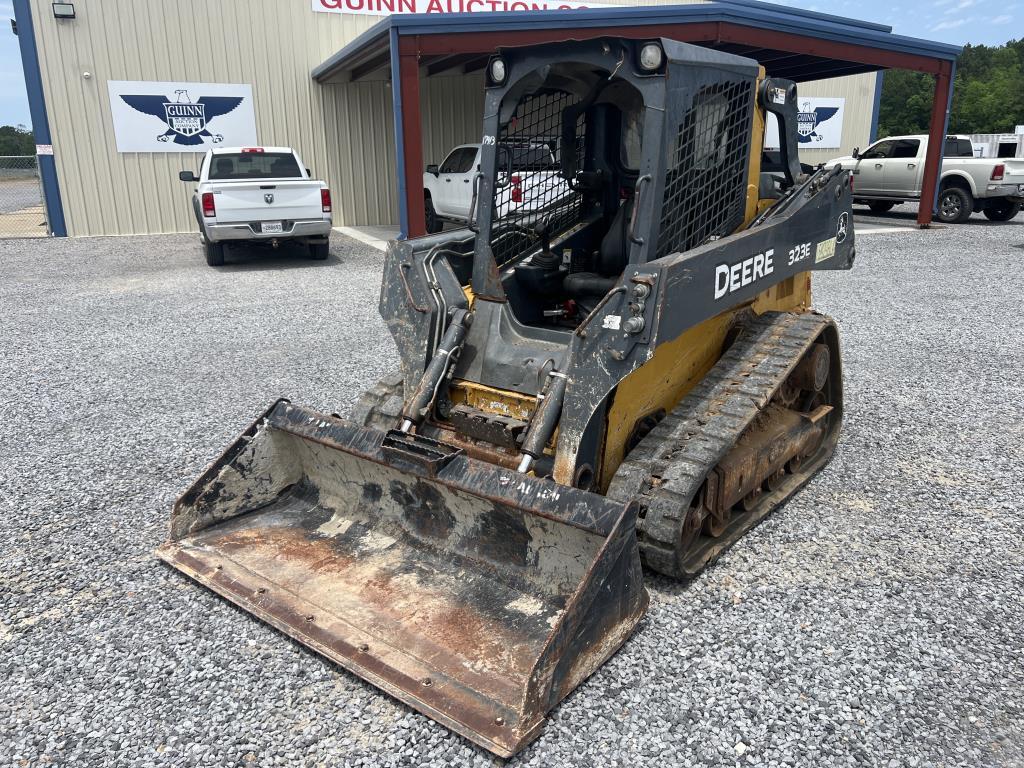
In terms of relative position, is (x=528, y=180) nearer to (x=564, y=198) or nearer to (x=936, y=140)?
(x=564, y=198)

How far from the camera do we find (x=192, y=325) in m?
8.91

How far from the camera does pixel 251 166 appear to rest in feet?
42.9

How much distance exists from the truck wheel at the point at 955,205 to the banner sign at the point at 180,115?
15371 mm

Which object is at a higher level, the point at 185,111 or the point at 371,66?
the point at 371,66

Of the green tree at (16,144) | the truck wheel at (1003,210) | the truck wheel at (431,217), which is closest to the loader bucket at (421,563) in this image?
the truck wheel at (431,217)

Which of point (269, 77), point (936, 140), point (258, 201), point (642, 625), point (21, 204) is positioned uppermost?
point (269, 77)

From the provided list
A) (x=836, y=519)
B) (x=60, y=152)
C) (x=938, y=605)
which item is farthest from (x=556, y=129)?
(x=60, y=152)

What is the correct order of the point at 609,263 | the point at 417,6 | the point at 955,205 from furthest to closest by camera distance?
the point at 955,205 → the point at 417,6 → the point at 609,263

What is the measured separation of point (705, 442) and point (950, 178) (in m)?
17.5

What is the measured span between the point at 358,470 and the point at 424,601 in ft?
2.82

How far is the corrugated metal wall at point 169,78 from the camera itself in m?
15.4

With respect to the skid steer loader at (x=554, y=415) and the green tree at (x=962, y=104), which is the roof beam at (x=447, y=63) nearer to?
the skid steer loader at (x=554, y=415)

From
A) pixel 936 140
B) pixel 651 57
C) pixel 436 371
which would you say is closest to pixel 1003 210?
pixel 936 140

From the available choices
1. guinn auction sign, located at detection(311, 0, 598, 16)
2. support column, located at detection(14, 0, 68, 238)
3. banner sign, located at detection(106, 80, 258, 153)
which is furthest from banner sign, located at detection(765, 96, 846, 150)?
support column, located at detection(14, 0, 68, 238)
